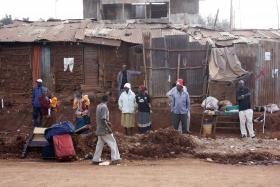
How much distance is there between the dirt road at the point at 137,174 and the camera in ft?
35.6

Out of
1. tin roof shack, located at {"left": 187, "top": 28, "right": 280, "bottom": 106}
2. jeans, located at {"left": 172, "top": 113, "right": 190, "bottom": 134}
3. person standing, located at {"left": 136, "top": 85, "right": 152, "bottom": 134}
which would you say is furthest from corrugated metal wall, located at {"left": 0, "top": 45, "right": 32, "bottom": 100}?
jeans, located at {"left": 172, "top": 113, "right": 190, "bottom": 134}

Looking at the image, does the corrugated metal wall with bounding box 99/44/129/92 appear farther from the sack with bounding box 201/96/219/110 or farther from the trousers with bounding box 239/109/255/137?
the trousers with bounding box 239/109/255/137

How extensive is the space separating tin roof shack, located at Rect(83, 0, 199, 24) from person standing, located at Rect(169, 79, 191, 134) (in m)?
12.5

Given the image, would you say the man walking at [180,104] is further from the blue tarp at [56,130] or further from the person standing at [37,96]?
the person standing at [37,96]

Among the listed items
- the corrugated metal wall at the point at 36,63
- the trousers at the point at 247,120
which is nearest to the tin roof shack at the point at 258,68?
the trousers at the point at 247,120

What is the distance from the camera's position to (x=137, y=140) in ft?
51.8

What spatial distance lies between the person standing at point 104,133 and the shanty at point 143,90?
2.57 feet

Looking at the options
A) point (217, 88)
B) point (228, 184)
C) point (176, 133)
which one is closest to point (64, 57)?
point (217, 88)

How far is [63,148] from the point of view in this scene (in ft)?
45.7

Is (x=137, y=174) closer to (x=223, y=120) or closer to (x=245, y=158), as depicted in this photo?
(x=245, y=158)

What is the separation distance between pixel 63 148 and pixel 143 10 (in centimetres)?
1771

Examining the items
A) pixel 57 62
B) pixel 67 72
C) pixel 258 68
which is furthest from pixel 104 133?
pixel 258 68

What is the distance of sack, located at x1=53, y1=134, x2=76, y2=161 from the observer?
45.5ft

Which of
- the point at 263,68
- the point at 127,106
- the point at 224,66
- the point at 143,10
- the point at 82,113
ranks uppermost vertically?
the point at 143,10
